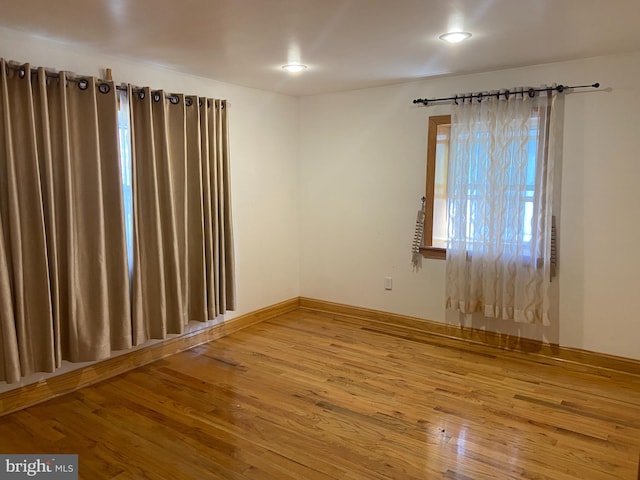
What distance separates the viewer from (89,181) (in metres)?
2.96

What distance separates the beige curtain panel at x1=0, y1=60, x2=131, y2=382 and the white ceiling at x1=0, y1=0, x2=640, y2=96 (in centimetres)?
40

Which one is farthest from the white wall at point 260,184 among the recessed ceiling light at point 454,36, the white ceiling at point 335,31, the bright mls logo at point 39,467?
the recessed ceiling light at point 454,36

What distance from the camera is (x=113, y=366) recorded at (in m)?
3.32

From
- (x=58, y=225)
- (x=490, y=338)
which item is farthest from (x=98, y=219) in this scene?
(x=490, y=338)

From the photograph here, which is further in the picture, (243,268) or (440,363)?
(243,268)

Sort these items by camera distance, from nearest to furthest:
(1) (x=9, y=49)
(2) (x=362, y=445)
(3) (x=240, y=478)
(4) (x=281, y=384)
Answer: (3) (x=240, y=478), (2) (x=362, y=445), (1) (x=9, y=49), (4) (x=281, y=384)

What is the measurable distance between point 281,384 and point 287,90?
2.79 metres

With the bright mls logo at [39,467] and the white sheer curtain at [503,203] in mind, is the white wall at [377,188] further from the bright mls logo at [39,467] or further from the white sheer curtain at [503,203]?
the bright mls logo at [39,467]

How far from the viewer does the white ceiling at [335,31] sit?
2.27 m

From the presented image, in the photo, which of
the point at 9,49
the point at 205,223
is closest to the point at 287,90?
the point at 205,223

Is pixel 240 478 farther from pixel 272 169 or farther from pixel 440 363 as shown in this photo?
pixel 272 169

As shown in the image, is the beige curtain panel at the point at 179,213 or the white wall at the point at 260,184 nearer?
the beige curtain panel at the point at 179,213

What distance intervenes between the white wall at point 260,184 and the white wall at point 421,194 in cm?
18

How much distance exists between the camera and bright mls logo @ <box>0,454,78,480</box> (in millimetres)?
2201
